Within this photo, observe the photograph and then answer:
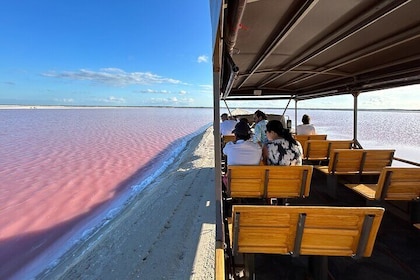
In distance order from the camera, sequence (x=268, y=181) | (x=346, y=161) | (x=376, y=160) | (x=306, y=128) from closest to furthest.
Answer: (x=268, y=181)
(x=346, y=161)
(x=376, y=160)
(x=306, y=128)

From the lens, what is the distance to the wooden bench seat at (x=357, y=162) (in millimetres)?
4410

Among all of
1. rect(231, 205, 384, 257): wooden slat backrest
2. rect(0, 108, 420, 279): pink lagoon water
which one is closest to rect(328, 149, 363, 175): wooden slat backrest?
rect(231, 205, 384, 257): wooden slat backrest

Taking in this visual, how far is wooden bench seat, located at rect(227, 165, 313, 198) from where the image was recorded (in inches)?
132

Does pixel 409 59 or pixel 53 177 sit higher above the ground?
pixel 409 59

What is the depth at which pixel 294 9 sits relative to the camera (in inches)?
Result: 96.7

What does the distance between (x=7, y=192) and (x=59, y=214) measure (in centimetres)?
309

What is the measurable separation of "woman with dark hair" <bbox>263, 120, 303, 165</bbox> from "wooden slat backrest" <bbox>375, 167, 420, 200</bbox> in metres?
0.97

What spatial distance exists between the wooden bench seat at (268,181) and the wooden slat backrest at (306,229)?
1208 millimetres

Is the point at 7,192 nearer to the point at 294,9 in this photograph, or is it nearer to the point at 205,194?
the point at 205,194

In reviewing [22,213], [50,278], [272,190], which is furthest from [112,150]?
[272,190]

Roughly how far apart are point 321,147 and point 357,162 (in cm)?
144

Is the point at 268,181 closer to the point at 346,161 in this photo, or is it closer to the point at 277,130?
the point at 277,130

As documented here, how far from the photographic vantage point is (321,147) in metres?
5.92

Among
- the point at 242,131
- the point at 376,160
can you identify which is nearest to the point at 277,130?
the point at 242,131
